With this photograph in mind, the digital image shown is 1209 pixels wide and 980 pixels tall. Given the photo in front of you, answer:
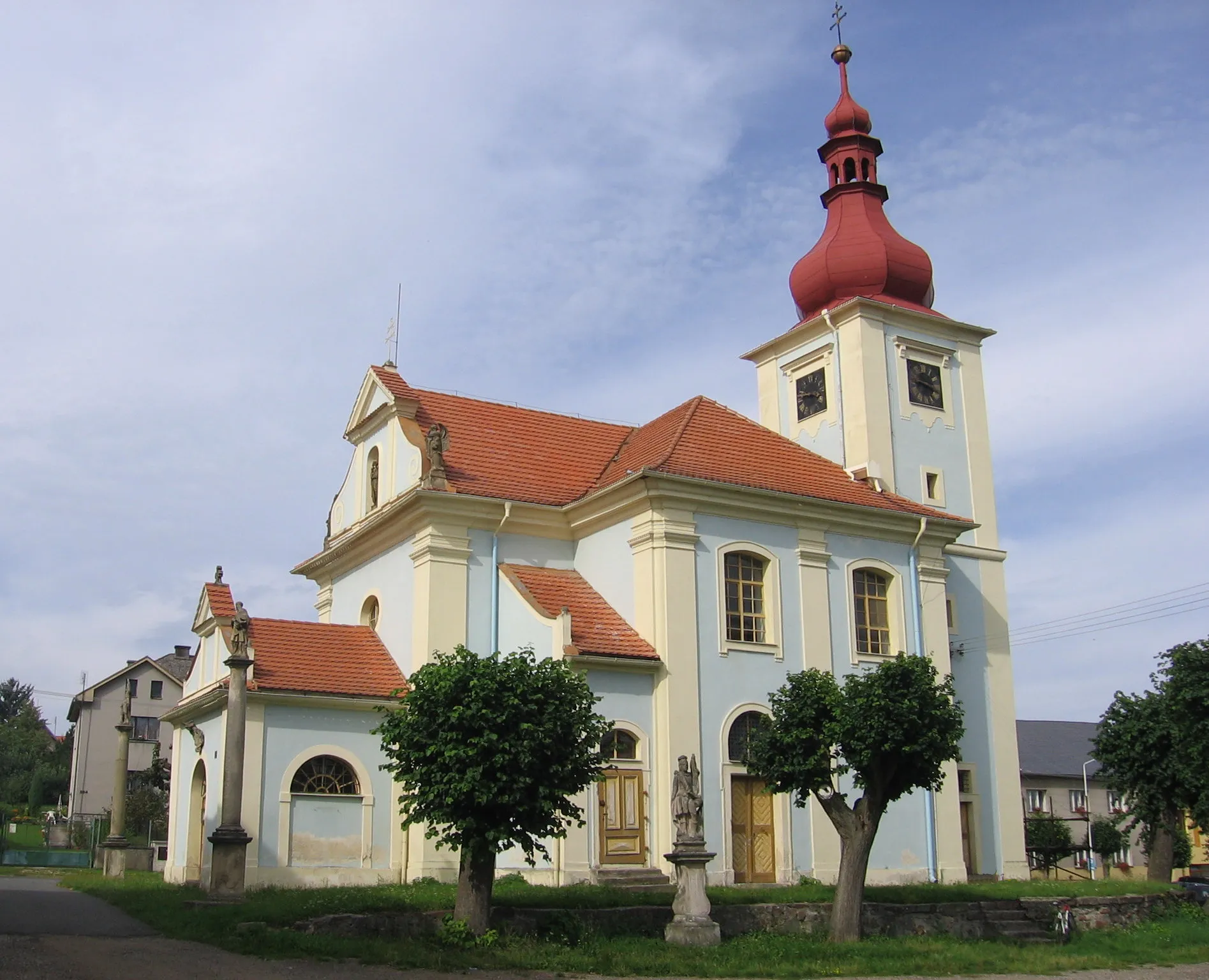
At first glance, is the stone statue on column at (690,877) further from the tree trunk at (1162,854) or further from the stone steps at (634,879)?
the tree trunk at (1162,854)

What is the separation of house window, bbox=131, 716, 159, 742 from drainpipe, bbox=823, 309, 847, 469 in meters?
49.4

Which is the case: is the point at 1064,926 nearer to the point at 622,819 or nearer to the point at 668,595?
the point at 622,819

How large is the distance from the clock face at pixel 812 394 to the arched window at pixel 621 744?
11.3 meters

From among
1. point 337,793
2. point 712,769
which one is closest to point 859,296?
point 712,769

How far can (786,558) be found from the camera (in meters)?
26.4

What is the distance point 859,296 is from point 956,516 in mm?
5876

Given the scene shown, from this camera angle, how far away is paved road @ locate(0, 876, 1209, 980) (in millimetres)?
13602

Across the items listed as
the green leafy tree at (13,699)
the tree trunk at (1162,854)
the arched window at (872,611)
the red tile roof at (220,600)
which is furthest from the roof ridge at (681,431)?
the green leafy tree at (13,699)

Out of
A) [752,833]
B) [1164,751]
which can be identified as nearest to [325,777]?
[752,833]

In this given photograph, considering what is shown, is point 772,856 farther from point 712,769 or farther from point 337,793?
point 337,793

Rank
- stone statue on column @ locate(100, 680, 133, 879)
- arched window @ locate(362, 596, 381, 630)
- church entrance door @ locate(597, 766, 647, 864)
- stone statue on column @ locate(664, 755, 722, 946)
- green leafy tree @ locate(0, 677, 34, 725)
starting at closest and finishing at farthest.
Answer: stone statue on column @ locate(664, 755, 722, 946)
church entrance door @ locate(597, 766, 647, 864)
arched window @ locate(362, 596, 381, 630)
stone statue on column @ locate(100, 680, 133, 879)
green leafy tree @ locate(0, 677, 34, 725)

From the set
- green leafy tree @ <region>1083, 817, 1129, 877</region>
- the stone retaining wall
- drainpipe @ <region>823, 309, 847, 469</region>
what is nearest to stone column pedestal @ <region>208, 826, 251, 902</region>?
the stone retaining wall

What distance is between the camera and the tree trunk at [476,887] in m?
17.2

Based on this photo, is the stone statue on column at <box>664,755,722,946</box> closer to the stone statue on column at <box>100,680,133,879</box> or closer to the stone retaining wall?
the stone retaining wall
